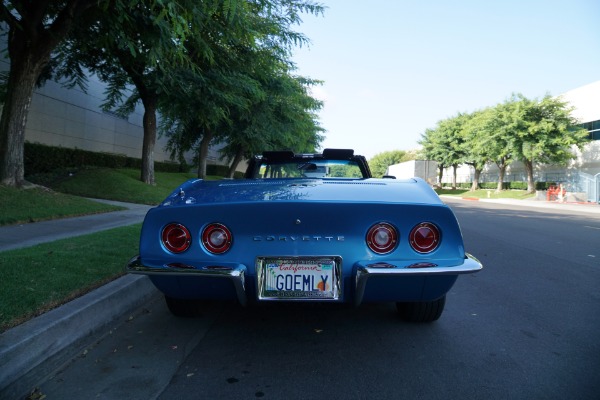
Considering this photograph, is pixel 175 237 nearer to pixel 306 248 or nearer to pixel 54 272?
pixel 306 248

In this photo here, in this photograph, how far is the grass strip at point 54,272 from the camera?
2840 millimetres

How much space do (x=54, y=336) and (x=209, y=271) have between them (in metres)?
1.11

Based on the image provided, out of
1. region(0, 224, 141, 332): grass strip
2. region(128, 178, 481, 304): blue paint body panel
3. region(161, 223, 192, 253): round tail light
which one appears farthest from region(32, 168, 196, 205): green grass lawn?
region(128, 178, 481, 304): blue paint body panel

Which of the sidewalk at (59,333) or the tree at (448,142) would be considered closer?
the sidewalk at (59,333)

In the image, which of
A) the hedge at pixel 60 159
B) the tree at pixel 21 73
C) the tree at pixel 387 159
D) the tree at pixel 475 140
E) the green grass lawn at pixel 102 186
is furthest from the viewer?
the tree at pixel 387 159

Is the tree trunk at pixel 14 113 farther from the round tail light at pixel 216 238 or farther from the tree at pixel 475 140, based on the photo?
the tree at pixel 475 140

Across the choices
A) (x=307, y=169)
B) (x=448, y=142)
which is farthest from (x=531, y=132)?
(x=307, y=169)

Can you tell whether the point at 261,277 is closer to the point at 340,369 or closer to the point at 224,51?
the point at 340,369

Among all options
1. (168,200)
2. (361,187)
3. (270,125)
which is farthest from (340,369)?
(270,125)

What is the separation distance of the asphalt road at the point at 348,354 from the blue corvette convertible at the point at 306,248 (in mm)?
440

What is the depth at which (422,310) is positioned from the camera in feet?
10.4

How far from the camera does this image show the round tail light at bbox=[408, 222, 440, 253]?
98.4 inches

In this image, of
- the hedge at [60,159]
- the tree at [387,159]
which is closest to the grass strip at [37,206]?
the hedge at [60,159]

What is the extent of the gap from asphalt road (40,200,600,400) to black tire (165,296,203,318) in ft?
0.24
